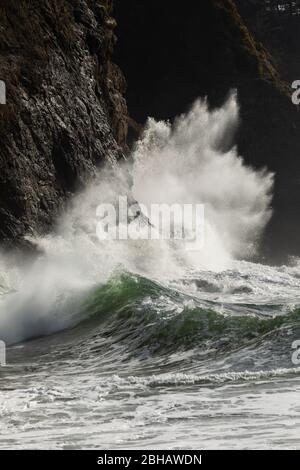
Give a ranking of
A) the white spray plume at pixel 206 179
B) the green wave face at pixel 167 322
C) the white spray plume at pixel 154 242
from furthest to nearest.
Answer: the white spray plume at pixel 206 179
the white spray plume at pixel 154 242
the green wave face at pixel 167 322

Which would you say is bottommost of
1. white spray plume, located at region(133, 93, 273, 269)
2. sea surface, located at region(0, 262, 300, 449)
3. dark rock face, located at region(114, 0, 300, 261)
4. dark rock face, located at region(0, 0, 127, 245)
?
sea surface, located at region(0, 262, 300, 449)

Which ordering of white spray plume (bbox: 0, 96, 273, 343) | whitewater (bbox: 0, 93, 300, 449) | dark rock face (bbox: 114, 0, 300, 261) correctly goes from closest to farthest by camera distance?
1. whitewater (bbox: 0, 93, 300, 449)
2. white spray plume (bbox: 0, 96, 273, 343)
3. dark rock face (bbox: 114, 0, 300, 261)

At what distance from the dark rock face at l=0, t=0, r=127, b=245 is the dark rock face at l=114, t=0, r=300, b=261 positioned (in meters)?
18.0

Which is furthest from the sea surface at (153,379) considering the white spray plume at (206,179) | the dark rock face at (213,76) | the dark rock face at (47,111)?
the dark rock face at (213,76)

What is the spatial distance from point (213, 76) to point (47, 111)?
2568 cm

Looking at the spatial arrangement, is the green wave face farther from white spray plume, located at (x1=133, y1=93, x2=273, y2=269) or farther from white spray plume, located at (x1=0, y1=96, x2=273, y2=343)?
white spray plume, located at (x1=133, y1=93, x2=273, y2=269)

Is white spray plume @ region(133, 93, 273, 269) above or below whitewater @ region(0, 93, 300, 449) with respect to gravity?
above

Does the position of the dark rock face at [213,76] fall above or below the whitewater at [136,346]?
above

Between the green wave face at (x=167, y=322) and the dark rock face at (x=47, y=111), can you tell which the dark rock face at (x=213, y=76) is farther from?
the green wave face at (x=167, y=322)

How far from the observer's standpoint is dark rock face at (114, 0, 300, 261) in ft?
147

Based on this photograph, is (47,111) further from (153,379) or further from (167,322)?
(153,379)

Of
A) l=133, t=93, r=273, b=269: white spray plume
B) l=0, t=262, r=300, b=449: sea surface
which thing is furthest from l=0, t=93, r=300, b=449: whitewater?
l=133, t=93, r=273, b=269: white spray plume

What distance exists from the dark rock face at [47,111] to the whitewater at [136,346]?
0.76 metres

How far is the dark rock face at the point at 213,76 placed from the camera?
147ft
